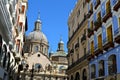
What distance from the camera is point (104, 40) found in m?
19.1

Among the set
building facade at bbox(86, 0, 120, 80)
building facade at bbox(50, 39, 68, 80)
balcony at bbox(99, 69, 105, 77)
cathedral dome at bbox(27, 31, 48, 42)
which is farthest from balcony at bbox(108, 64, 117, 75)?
cathedral dome at bbox(27, 31, 48, 42)

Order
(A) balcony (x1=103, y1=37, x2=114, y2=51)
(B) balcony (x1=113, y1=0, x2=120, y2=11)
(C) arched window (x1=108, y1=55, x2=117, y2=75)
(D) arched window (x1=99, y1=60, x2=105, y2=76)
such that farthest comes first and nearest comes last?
(D) arched window (x1=99, y1=60, x2=105, y2=76), (A) balcony (x1=103, y1=37, x2=114, y2=51), (C) arched window (x1=108, y1=55, x2=117, y2=75), (B) balcony (x1=113, y1=0, x2=120, y2=11)

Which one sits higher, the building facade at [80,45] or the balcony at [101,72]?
the building facade at [80,45]

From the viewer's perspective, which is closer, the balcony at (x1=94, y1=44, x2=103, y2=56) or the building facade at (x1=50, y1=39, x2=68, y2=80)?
the balcony at (x1=94, y1=44, x2=103, y2=56)

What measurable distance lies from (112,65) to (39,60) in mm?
46334

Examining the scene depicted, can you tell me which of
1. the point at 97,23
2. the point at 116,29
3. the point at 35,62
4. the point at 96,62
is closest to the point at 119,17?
the point at 116,29

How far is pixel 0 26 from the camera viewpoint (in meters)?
13.4

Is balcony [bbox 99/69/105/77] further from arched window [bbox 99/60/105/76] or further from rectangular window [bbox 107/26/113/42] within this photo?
rectangular window [bbox 107/26/113/42]

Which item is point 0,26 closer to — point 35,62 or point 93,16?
point 93,16

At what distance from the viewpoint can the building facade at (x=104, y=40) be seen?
16.8 m

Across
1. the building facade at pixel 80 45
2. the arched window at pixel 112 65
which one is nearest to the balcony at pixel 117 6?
the arched window at pixel 112 65

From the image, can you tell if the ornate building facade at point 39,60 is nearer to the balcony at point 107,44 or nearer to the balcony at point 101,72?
the balcony at point 101,72

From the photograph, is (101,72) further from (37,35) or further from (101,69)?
(37,35)

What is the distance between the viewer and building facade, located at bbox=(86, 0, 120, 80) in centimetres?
1684
